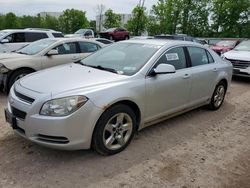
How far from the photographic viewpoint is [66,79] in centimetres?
409

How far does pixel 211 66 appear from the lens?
19.5 ft

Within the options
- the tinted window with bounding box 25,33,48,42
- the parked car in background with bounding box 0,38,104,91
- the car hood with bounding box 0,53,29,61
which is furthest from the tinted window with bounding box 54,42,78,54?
the tinted window with bounding box 25,33,48,42

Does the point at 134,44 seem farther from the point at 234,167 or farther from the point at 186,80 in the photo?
the point at 234,167

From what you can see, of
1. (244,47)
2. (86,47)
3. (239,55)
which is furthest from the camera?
(244,47)

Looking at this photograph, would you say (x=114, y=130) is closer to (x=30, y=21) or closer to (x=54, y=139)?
(x=54, y=139)

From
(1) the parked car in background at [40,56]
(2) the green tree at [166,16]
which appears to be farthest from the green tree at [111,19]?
(1) the parked car in background at [40,56]

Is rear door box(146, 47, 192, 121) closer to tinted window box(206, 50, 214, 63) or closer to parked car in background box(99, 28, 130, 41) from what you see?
tinted window box(206, 50, 214, 63)

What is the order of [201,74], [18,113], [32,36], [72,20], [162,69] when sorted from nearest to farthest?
[18,113], [162,69], [201,74], [32,36], [72,20]

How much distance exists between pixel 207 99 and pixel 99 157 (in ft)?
9.46

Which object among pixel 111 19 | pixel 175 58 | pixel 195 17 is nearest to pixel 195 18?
pixel 195 17

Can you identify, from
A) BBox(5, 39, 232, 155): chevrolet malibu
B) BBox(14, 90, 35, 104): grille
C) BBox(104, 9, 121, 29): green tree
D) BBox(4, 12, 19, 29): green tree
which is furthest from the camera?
BBox(4, 12, 19, 29): green tree

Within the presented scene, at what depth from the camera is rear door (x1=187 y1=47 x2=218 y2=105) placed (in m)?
5.41

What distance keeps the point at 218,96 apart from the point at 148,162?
308cm

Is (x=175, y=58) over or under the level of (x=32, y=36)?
over
